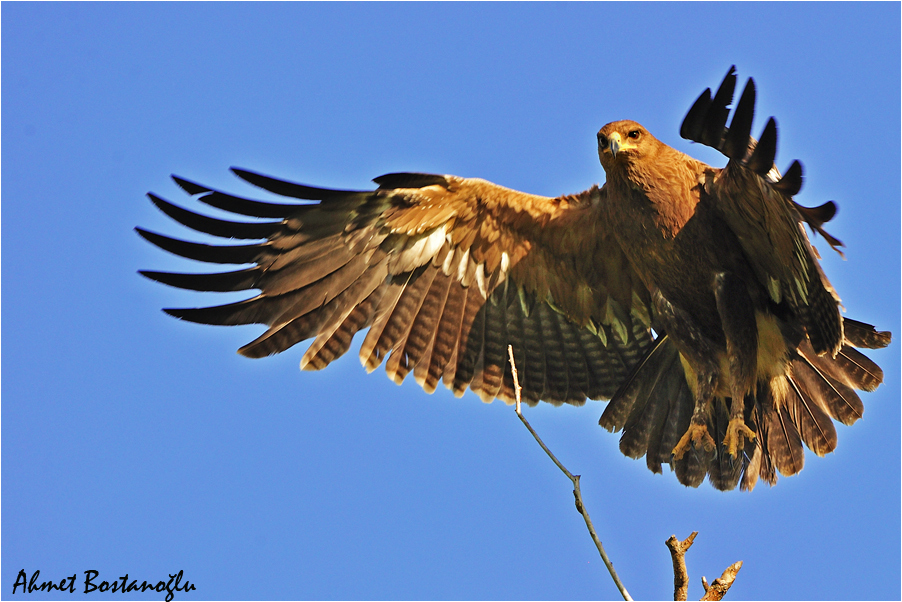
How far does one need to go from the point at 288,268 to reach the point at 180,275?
0.74 metres

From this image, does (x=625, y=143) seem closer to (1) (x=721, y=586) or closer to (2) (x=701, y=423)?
(2) (x=701, y=423)

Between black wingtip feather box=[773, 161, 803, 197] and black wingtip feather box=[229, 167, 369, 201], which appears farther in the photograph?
black wingtip feather box=[229, 167, 369, 201]

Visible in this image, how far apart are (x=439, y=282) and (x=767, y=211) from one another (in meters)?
2.38

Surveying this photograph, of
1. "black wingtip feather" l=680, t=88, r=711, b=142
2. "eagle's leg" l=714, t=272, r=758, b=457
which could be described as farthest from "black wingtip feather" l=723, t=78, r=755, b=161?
"eagle's leg" l=714, t=272, r=758, b=457

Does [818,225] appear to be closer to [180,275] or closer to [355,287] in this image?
[355,287]

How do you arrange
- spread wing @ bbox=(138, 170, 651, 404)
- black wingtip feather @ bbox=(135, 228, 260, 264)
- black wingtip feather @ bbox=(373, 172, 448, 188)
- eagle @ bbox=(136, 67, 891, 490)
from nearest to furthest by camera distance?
1. eagle @ bbox=(136, 67, 891, 490)
2. black wingtip feather @ bbox=(135, 228, 260, 264)
3. black wingtip feather @ bbox=(373, 172, 448, 188)
4. spread wing @ bbox=(138, 170, 651, 404)

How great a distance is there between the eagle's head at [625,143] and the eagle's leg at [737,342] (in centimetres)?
89

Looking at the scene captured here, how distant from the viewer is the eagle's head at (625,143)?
5664 mm

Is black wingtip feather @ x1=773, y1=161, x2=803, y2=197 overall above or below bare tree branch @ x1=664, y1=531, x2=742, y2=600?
above

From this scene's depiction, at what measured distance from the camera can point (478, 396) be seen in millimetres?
6715

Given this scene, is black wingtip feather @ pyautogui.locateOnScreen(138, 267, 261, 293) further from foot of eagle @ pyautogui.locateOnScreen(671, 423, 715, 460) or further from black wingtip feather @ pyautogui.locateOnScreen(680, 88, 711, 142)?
black wingtip feather @ pyautogui.locateOnScreen(680, 88, 711, 142)

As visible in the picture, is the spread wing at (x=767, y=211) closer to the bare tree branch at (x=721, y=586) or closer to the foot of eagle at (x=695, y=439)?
the foot of eagle at (x=695, y=439)

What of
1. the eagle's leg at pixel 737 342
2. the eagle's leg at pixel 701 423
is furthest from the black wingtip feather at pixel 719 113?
the eagle's leg at pixel 701 423

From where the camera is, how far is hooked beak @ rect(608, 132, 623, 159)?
221 inches
